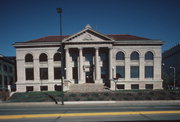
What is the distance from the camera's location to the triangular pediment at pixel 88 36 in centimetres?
2908

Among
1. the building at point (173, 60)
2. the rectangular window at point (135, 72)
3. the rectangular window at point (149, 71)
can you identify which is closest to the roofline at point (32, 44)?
the rectangular window at point (135, 72)

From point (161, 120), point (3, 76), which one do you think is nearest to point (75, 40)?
point (161, 120)

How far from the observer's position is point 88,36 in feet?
96.0

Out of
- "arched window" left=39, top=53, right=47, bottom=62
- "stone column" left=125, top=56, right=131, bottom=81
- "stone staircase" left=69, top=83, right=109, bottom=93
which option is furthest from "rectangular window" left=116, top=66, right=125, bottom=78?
"arched window" left=39, top=53, right=47, bottom=62

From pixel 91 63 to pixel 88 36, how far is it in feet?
23.8

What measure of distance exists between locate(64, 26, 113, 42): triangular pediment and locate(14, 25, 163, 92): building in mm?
260

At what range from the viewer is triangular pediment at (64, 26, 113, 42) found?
29.1 m

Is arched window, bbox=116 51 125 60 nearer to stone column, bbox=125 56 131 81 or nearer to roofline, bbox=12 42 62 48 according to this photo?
stone column, bbox=125 56 131 81

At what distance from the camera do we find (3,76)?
3694 centimetres

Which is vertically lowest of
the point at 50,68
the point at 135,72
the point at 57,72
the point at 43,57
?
the point at 135,72

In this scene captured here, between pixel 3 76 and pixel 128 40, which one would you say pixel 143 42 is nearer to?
pixel 128 40

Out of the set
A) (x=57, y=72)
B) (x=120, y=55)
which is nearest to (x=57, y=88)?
(x=57, y=72)

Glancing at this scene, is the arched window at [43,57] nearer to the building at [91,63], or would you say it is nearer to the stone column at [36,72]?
the building at [91,63]

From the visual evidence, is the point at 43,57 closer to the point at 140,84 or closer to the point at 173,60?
the point at 140,84
